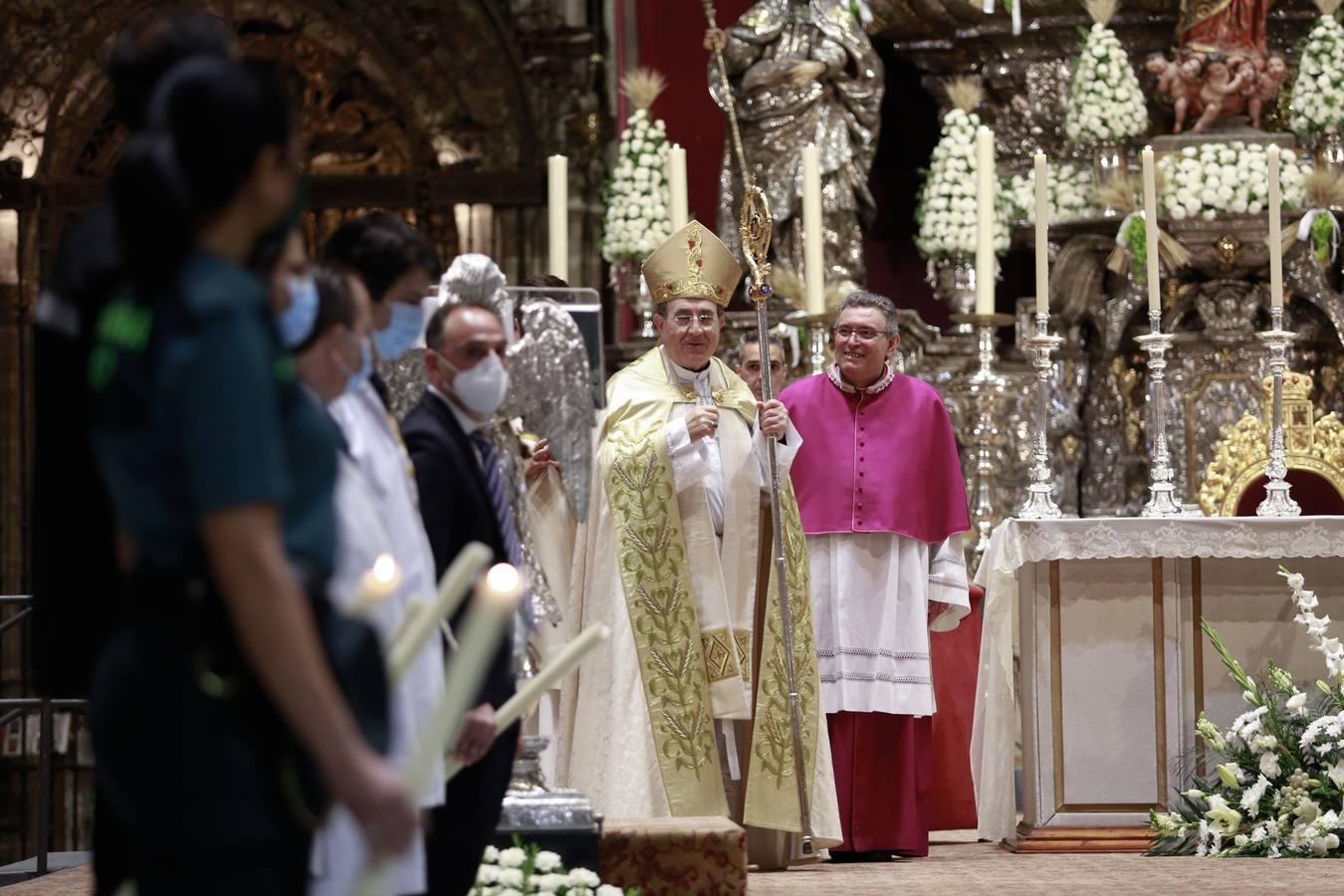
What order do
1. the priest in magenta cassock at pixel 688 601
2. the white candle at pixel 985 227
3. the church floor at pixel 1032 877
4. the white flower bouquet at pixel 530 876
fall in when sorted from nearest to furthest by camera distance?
1. the white flower bouquet at pixel 530 876
2. the church floor at pixel 1032 877
3. the priest in magenta cassock at pixel 688 601
4. the white candle at pixel 985 227

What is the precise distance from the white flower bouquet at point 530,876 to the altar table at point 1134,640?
253 centimetres

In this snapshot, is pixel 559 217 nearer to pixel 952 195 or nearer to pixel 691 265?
pixel 691 265

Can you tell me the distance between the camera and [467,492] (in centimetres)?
360

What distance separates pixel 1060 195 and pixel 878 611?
3435mm

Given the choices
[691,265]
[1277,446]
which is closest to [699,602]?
[691,265]

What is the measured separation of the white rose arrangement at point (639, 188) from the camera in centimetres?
944

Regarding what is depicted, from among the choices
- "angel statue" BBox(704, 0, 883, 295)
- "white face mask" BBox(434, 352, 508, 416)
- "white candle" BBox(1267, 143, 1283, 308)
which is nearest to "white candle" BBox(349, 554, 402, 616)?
"white face mask" BBox(434, 352, 508, 416)

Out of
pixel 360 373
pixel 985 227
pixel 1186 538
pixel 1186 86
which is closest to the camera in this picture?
pixel 360 373

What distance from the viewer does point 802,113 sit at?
9664 mm

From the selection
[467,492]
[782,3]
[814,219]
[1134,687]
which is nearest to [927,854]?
[1134,687]

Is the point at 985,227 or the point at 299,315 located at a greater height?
the point at 985,227

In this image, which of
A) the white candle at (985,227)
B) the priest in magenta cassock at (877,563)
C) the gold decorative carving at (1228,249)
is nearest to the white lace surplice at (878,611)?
the priest in magenta cassock at (877,563)

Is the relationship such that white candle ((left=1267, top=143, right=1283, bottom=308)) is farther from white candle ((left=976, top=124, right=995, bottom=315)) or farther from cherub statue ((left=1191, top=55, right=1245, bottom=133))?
cherub statue ((left=1191, top=55, right=1245, bottom=133))

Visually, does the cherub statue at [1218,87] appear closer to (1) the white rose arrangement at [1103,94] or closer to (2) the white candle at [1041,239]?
(1) the white rose arrangement at [1103,94]
